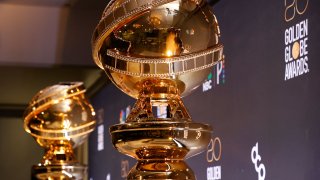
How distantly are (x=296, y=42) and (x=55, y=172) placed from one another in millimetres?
1252

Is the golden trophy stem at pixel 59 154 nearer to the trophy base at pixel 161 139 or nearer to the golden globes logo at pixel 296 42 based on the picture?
the trophy base at pixel 161 139

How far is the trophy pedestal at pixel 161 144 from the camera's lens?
1146 millimetres

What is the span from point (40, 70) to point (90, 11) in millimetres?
1476

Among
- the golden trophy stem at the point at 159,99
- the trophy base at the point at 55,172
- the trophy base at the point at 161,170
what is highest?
the golden trophy stem at the point at 159,99

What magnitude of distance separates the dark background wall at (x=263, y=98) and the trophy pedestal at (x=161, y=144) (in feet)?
4.79

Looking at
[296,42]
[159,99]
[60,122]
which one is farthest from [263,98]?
[159,99]

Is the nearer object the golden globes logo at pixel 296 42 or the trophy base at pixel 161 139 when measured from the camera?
the trophy base at pixel 161 139

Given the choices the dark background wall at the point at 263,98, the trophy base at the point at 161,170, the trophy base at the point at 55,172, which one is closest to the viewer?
the trophy base at the point at 161,170

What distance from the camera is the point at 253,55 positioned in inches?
129

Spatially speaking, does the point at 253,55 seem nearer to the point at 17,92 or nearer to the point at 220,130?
the point at 220,130

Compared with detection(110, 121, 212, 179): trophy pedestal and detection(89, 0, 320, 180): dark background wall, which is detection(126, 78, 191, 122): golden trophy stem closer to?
detection(110, 121, 212, 179): trophy pedestal

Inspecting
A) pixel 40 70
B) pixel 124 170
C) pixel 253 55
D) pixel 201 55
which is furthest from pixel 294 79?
pixel 40 70

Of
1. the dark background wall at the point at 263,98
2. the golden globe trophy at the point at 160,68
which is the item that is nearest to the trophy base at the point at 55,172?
the golden globe trophy at the point at 160,68

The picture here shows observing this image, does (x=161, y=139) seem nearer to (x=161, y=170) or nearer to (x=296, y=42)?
(x=161, y=170)
